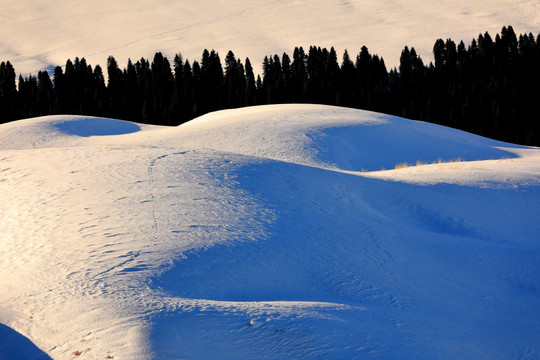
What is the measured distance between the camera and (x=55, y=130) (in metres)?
34.0

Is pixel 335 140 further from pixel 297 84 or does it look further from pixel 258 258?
pixel 297 84

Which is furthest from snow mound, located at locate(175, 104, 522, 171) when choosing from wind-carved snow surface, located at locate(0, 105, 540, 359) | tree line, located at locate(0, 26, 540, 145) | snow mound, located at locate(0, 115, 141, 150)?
tree line, located at locate(0, 26, 540, 145)

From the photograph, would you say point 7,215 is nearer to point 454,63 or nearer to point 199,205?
point 199,205

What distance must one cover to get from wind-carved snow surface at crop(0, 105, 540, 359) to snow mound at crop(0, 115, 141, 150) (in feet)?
37.9

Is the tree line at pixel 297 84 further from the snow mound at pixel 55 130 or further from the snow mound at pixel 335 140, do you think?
the snow mound at pixel 335 140

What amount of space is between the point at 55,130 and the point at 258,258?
1015 inches

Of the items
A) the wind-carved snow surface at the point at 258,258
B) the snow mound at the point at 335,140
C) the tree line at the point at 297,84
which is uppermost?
the tree line at the point at 297,84

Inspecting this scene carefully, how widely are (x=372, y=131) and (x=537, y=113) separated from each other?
4222 centimetres

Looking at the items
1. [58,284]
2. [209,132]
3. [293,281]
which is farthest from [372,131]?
[58,284]

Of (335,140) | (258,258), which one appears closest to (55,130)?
(335,140)

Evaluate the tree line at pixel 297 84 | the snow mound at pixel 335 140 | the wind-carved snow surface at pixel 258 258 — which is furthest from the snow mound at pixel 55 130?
the tree line at pixel 297 84

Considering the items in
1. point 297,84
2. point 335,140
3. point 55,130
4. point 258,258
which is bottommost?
point 258,258

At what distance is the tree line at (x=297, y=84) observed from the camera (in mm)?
69125

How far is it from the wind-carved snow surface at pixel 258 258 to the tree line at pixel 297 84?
49598mm
